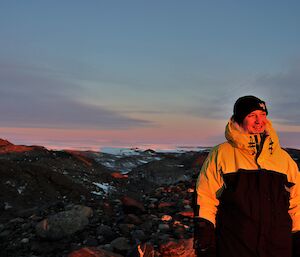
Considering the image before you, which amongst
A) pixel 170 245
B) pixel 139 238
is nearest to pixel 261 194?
pixel 170 245

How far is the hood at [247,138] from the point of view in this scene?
346cm

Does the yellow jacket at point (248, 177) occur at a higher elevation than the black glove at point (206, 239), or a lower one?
higher

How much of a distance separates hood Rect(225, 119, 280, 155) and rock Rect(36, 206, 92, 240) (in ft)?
19.3

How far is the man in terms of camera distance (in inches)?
132

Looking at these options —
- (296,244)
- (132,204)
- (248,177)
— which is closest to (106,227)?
(132,204)

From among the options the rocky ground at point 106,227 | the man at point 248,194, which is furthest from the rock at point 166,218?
the man at point 248,194

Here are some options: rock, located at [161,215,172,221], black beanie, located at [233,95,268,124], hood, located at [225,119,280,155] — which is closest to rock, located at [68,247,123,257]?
rock, located at [161,215,172,221]

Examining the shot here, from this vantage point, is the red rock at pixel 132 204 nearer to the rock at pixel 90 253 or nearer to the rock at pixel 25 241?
the rock at pixel 25 241

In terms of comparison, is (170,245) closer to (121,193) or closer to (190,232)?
(190,232)

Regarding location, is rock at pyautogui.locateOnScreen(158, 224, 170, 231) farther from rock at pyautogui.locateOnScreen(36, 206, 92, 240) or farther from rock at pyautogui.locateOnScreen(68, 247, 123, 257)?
rock at pyautogui.locateOnScreen(68, 247, 123, 257)

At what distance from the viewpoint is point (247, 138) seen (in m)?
3.47

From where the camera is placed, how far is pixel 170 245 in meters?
6.36

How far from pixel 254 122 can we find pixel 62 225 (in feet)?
20.1

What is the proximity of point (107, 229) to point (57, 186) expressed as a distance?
890cm
